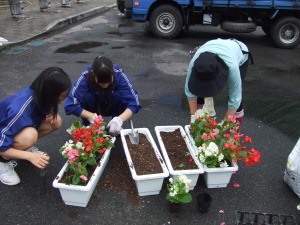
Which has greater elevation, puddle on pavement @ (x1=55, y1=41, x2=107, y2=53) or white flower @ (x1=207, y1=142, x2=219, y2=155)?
white flower @ (x1=207, y1=142, x2=219, y2=155)

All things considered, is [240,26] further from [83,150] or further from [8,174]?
[8,174]

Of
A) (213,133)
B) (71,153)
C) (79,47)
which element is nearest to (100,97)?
(71,153)

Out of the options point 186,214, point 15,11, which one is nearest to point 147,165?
point 186,214

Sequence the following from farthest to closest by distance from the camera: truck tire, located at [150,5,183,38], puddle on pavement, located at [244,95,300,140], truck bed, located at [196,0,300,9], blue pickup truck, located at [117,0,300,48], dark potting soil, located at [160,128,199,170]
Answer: truck tire, located at [150,5,183,38], blue pickup truck, located at [117,0,300,48], truck bed, located at [196,0,300,9], puddle on pavement, located at [244,95,300,140], dark potting soil, located at [160,128,199,170]

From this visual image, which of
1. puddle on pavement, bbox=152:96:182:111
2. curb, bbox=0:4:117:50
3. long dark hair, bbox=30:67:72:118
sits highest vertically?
long dark hair, bbox=30:67:72:118

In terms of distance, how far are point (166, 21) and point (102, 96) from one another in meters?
4.88

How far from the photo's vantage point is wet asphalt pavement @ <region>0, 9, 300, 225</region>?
2.16 m

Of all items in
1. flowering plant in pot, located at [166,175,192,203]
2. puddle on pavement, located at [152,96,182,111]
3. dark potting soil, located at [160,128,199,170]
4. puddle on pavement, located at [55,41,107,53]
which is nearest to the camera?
flowering plant in pot, located at [166,175,192,203]

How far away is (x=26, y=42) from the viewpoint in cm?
642

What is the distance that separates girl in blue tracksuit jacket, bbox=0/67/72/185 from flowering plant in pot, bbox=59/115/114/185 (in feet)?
0.61

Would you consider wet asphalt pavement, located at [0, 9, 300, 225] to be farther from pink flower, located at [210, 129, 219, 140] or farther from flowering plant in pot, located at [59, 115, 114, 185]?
pink flower, located at [210, 129, 219, 140]

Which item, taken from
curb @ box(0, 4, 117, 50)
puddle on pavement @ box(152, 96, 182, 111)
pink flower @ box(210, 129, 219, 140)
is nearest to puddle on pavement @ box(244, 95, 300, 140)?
puddle on pavement @ box(152, 96, 182, 111)

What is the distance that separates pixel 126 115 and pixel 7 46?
4462mm

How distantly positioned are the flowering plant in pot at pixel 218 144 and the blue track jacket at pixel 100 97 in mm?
Result: 655
